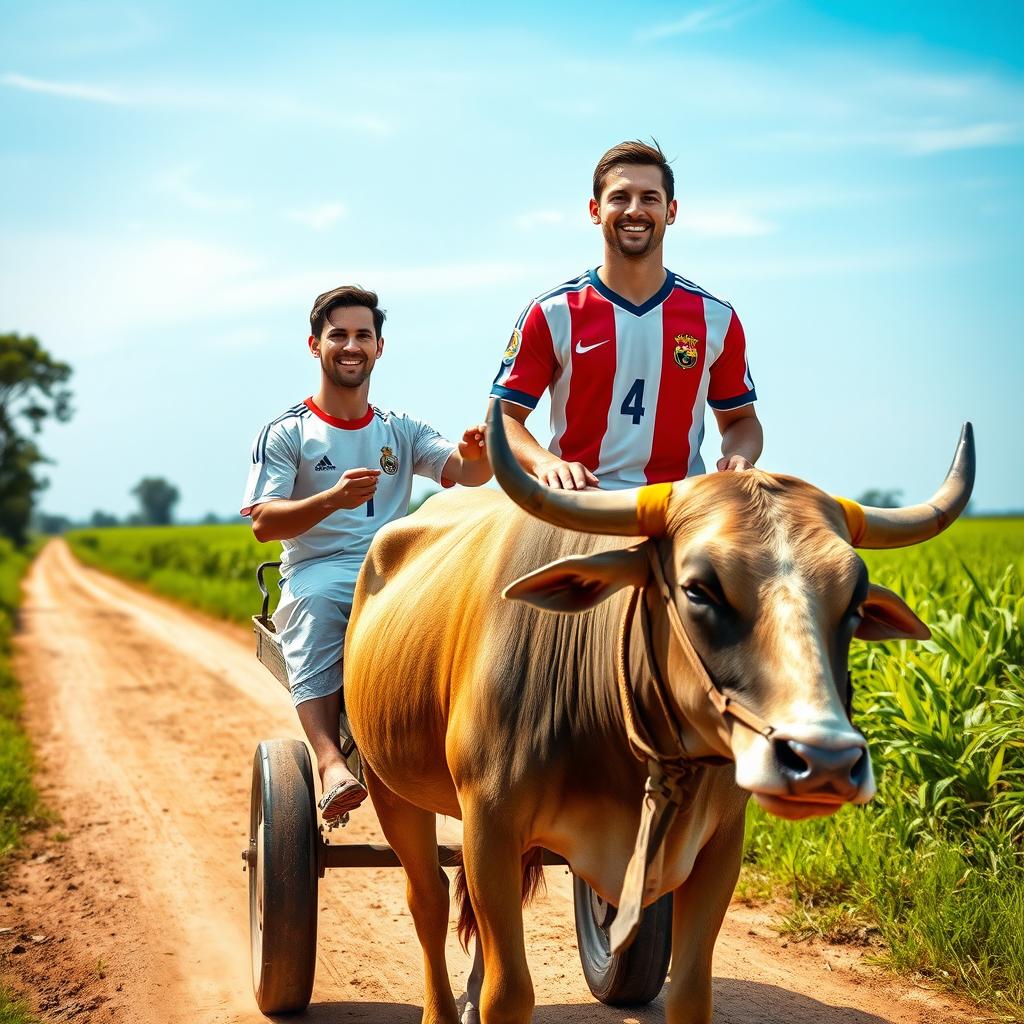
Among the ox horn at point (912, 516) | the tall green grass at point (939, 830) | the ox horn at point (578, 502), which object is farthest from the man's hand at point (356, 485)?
the tall green grass at point (939, 830)

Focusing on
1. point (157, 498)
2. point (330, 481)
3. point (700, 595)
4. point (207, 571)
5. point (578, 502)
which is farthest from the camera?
point (157, 498)

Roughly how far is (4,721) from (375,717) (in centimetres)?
679

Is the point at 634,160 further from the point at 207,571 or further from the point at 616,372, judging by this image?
the point at 207,571

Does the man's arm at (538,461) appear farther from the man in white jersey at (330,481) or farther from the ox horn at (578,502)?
the man in white jersey at (330,481)

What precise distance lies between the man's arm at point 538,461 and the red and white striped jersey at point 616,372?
60 mm

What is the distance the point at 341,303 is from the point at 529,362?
1398 millimetres

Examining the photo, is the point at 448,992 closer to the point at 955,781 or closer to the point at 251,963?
the point at 251,963

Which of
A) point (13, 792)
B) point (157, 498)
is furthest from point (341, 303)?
point (157, 498)

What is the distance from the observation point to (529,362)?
147 inches

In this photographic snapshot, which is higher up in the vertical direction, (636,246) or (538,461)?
(636,246)

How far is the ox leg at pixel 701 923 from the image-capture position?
3018mm

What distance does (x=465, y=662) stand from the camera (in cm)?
323

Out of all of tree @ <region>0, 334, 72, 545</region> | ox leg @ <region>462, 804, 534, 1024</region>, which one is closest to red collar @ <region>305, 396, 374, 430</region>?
ox leg @ <region>462, 804, 534, 1024</region>

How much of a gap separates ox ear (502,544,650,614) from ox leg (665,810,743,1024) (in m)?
0.82
